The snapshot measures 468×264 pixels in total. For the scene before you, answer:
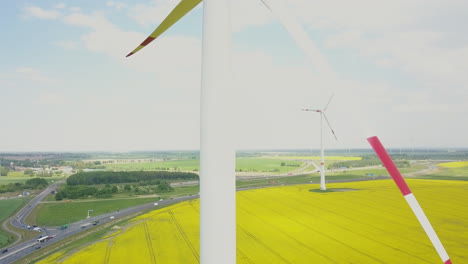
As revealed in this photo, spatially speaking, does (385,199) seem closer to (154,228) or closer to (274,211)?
(274,211)

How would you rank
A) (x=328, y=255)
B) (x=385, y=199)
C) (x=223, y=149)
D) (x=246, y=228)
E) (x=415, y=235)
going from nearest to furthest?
(x=223, y=149) < (x=328, y=255) < (x=415, y=235) < (x=246, y=228) < (x=385, y=199)

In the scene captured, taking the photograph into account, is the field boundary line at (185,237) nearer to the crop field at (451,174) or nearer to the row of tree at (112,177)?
the row of tree at (112,177)

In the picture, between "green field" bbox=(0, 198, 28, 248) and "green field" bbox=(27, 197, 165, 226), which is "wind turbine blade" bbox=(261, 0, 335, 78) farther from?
"green field" bbox=(27, 197, 165, 226)

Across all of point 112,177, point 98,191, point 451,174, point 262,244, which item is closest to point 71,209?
point 98,191

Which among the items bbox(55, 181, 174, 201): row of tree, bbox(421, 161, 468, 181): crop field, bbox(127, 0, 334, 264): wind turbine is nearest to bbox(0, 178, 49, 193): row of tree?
bbox(55, 181, 174, 201): row of tree

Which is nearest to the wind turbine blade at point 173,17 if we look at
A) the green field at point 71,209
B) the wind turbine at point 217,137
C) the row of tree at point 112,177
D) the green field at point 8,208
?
the wind turbine at point 217,137

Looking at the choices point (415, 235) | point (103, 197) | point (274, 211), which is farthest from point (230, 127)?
point (103, 197)

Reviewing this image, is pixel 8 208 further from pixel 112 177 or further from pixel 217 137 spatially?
pixel 217 137
